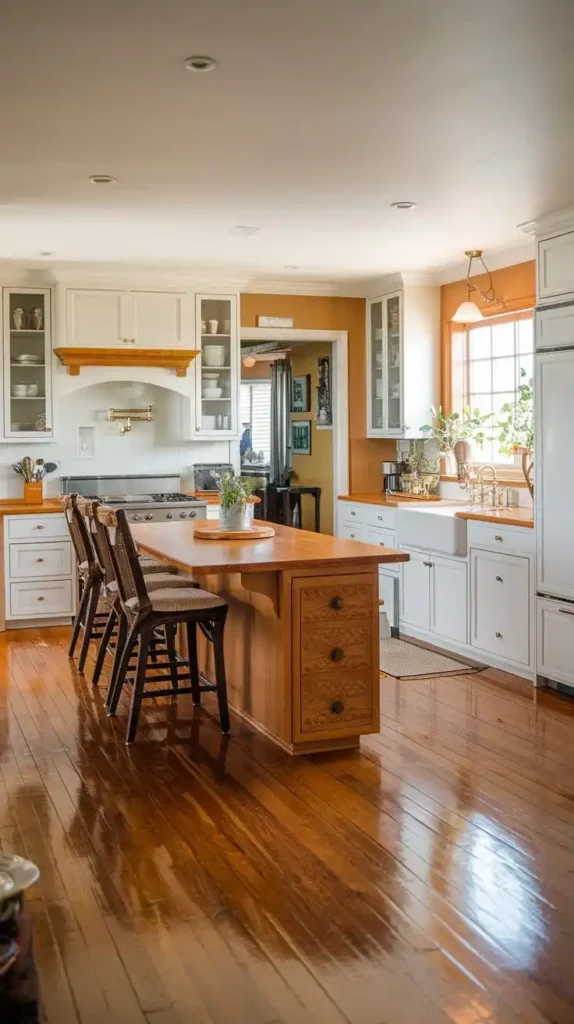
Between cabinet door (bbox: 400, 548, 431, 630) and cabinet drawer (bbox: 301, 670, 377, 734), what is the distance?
2.22 m

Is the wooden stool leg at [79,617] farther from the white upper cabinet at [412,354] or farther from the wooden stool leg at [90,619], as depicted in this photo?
the white upper cabinet at [412,354]

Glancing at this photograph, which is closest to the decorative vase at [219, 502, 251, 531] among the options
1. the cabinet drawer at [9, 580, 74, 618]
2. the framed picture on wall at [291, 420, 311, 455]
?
the cabinet drawer at [9, 580, 74, 618]

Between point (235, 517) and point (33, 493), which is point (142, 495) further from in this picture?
point (235, 517)

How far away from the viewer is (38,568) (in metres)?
7.03

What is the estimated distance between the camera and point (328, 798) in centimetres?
375

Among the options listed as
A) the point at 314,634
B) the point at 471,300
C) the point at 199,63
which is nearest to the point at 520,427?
the point at 471,300

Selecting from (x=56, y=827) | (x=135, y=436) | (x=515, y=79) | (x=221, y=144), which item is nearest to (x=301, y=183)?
(x=221, y=144)

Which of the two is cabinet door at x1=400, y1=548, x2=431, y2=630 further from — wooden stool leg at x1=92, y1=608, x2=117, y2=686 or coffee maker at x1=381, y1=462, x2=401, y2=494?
wooden stool leg at x1=92, y1=608, x2=117, y2=686

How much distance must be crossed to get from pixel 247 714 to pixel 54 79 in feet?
9.22

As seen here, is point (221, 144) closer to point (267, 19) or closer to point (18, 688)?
point (267, 19)

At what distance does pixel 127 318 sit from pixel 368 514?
2.19m

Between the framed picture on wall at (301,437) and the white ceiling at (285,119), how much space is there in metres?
3.51

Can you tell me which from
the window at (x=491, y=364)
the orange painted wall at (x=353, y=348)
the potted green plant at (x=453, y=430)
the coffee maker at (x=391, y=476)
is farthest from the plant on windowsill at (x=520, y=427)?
the orange painted wall at (x=353, y=348)

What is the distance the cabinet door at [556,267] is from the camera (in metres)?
5.15
